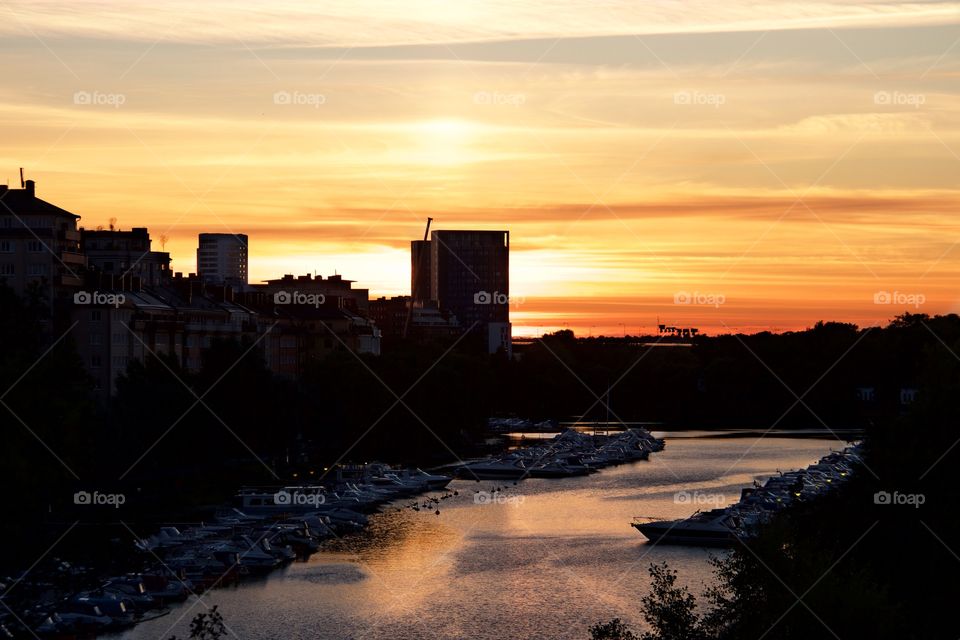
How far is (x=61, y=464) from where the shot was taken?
42000 mm

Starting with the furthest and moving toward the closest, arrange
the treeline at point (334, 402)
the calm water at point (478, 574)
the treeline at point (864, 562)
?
the treeline at point (334, 402) < the calm water at point (478, 574) < the treeline at point (864, 562)

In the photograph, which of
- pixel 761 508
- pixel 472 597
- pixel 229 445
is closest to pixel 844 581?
pixel 472 597

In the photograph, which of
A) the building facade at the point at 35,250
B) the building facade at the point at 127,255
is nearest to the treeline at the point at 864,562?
the building facade at the point at 35,250

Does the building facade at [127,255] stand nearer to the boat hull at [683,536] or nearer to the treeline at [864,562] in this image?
the boat hull at [683,536]

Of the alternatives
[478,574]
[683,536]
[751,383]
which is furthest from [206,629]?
[751,383]

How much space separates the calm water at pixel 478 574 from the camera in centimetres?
3969

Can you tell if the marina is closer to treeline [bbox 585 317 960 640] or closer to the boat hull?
the boat hull

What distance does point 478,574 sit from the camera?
4750 cm

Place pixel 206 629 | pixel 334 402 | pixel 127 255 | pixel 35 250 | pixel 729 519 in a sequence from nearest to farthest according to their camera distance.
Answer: pixel 206 629 < pixel 729 519 < pixel 35 250 < pixel 334 402 < pixel 127 255

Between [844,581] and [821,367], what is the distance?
390 feet

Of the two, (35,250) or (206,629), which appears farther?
(35,250)

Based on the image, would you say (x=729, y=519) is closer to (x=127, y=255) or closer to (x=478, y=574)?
(x=478, y=574)

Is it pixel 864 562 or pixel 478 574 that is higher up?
pixel 864 562

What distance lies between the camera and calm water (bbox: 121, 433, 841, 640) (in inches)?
1563
